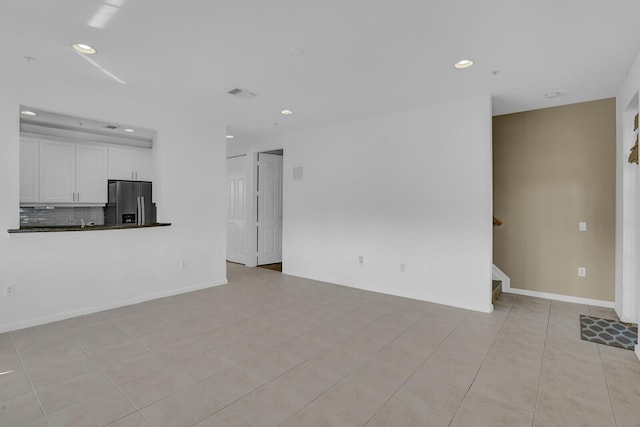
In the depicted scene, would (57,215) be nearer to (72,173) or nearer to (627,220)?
(72,173)

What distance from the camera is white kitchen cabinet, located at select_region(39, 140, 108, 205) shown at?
17.2 ft

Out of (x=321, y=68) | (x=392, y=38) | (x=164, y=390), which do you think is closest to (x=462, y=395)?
(x=164, y=390)

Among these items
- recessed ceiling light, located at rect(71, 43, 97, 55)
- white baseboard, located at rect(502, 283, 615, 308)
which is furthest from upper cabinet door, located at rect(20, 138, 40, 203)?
white baseboard, located at rect(502, 283, 615, 308)

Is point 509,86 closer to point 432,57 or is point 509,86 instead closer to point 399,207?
point 432,57

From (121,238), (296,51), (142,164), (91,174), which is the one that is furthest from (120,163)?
(296,51)

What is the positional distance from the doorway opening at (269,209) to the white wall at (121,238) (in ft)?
5.36

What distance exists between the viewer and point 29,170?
505 centimetres

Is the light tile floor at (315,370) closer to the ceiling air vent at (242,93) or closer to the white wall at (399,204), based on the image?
the white wall at (399,204)

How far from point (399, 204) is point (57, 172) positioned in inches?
217

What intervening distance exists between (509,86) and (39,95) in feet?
17.1

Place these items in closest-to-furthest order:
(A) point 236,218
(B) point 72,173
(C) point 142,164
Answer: (B) point 72,173
(C) point 142,164
(A) point 236,218

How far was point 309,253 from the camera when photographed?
5.91m

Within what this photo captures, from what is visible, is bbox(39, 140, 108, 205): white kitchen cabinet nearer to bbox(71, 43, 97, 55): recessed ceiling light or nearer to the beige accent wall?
bbox(71, 43, 97, 55): recessed ceiling light

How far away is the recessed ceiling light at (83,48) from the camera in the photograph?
110 inches
